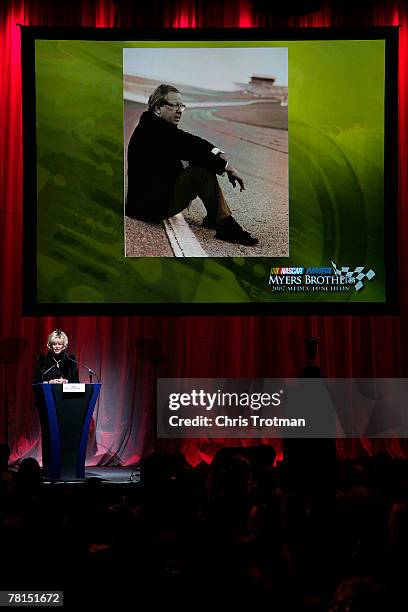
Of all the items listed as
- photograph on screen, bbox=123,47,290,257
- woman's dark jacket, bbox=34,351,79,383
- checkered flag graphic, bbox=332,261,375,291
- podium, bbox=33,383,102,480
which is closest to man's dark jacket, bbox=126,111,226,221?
photograph on screen, bbox=123,47,290,257

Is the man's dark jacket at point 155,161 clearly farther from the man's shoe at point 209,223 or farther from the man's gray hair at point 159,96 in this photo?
the man's shoe at point 209,223

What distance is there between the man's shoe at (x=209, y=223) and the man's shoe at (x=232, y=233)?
0.04 m

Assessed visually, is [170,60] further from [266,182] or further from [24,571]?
[24,571]

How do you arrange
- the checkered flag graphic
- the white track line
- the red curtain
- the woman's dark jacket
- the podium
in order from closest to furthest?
the podium
the woman's dark jacket
the checkered flag graphic
the white track line
the red curtain

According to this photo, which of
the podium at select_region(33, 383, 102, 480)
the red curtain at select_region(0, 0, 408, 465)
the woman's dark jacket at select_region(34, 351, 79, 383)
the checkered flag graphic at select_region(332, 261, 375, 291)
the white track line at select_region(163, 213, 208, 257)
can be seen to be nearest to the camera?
the podium at select_region(33, 383, 102, 480)

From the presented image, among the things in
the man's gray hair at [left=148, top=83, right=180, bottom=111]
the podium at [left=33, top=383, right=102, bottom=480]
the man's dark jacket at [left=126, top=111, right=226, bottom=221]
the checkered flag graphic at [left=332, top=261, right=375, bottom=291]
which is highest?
the man's gray hair at [left=148, top=83, right=180, bottom=111]

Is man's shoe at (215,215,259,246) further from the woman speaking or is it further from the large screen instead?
the woman speaking

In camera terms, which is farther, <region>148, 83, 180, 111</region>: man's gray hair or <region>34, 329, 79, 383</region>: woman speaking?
<region>148, 83, 180, 111</region>: man's gray hair

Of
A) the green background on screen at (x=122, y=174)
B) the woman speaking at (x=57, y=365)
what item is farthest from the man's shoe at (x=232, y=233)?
the woman speaking at (x=57, y=365)

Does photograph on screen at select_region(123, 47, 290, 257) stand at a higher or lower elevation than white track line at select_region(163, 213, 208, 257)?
higher

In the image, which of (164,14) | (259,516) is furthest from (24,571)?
(164,14)

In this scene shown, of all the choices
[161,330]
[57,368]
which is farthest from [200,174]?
[57,368]

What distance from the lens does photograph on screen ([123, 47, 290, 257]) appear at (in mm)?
8336

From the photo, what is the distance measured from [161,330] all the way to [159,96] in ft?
7.06
